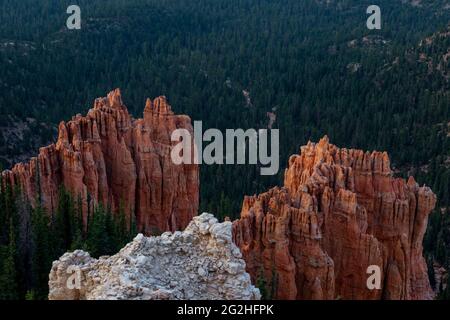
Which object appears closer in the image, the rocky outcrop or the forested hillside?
the rocky outcrop

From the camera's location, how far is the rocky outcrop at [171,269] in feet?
66.4

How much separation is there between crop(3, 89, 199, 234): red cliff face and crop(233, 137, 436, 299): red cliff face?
26.9ft

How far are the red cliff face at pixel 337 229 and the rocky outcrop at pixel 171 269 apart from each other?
7.76 metres

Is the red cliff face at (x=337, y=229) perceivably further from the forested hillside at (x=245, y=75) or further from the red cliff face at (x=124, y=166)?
the forested hillside at (x=245, y=75)

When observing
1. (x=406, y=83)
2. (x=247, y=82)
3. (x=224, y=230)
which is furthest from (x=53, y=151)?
(x=247, y=82)

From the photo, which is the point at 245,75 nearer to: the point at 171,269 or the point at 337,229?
the point at 337,229

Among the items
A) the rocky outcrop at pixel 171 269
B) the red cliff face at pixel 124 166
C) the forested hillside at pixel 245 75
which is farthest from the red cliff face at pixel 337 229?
the forested hillside at pixel 245 75

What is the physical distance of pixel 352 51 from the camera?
13162cm

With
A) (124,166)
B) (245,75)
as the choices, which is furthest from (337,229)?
(245,75)

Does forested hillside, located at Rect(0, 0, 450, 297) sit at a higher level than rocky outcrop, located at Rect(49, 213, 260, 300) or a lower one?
higher

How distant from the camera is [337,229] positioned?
3450 centimetres

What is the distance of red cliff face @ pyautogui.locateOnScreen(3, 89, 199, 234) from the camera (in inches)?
1571

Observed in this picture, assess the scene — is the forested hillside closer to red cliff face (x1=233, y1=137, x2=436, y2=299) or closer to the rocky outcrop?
red cliff face (x1=233, y1=137, x2=436, y2=299)

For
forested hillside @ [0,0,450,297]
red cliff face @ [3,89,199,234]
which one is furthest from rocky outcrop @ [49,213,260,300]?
forested hillside @ [0,0,450,297]
